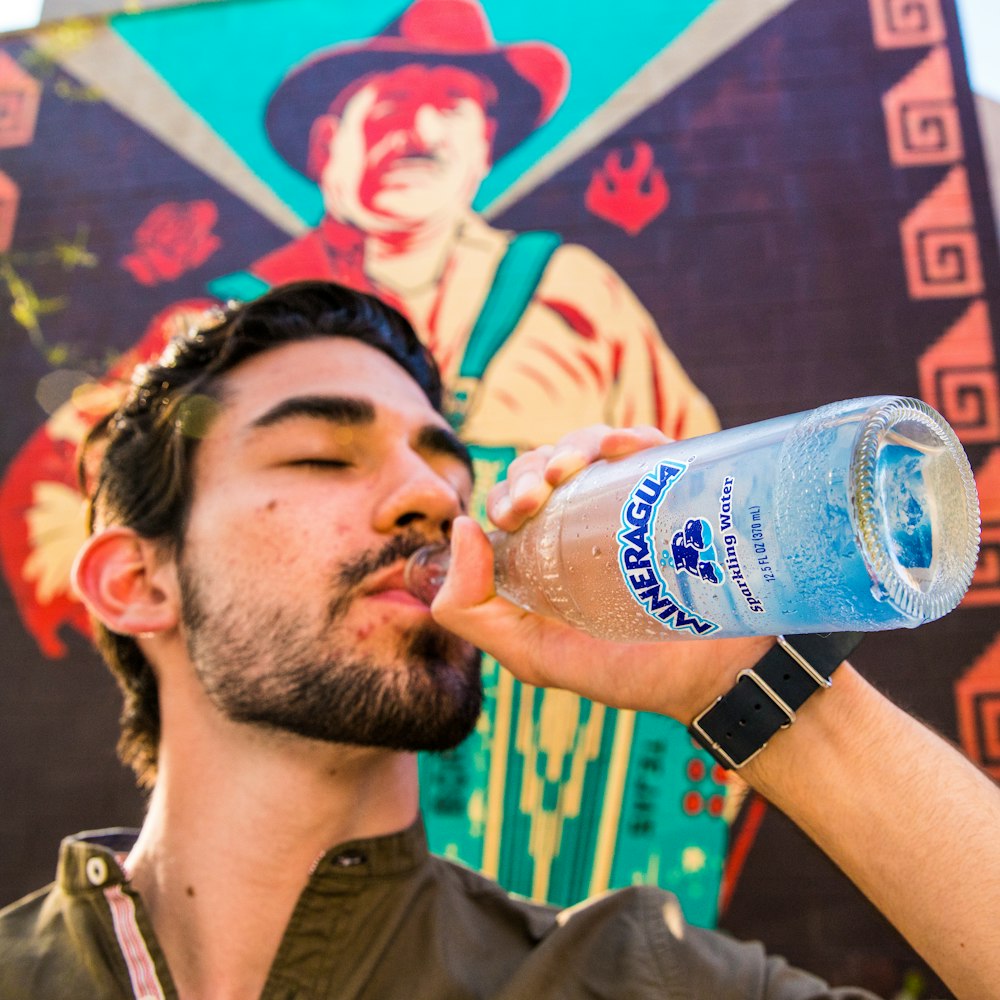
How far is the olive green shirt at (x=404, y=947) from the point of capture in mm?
1120

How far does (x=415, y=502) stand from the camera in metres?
1.27

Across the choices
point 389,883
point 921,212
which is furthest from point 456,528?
point 921,212

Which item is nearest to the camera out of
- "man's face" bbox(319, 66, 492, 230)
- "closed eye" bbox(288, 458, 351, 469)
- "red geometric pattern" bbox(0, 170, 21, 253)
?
"closed eye" bbox(288, 458, 351, 469)

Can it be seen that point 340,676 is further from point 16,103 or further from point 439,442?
point 16,103

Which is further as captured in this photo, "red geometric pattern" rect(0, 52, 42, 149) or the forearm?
"red geometric pattern" rect(0, 52, 42, 149)

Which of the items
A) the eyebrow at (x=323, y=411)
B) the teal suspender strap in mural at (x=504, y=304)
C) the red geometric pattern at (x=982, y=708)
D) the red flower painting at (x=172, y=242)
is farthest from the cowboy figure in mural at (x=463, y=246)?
the eyebrow at (x=323, y=411)

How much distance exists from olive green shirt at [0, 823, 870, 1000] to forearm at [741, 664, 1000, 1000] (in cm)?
26

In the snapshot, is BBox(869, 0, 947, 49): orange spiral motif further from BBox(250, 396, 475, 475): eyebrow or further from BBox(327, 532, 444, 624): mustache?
BBox(327, 532, 444, 624): mustache

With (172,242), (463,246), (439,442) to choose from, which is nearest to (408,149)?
(463,246)

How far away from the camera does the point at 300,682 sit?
1.20 meters

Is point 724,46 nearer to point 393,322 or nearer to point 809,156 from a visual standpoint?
point 809,156

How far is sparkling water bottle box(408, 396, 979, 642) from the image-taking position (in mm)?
714

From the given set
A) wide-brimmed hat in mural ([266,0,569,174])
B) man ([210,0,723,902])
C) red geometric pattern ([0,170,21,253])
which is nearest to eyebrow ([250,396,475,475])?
man ([210,0,723,902])

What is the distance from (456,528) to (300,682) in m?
0.38
